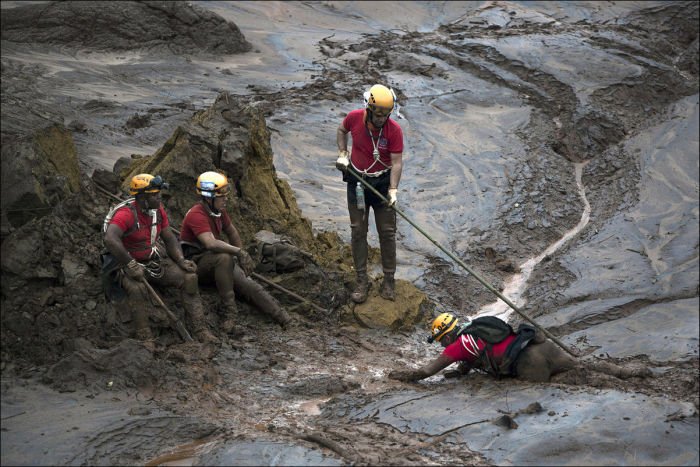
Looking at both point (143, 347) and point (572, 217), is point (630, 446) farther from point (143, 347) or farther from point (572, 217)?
point (572, 217)

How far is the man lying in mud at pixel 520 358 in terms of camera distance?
6301 millimetres

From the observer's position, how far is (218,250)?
7.37m

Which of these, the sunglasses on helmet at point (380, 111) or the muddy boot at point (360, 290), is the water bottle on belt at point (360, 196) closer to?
the sunglasses on helmet at point (380, 111)

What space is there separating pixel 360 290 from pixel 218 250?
1645 mm

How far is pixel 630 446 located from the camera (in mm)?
5105

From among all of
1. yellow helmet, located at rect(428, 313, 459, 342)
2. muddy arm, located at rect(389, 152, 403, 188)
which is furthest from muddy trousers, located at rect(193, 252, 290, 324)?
yellow helmet, located at rect(428, 313, 459, 342)

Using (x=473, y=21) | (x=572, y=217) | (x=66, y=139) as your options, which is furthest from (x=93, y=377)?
(x=473, y=21)

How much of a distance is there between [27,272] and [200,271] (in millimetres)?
1486

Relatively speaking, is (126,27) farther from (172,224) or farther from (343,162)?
(343,162)

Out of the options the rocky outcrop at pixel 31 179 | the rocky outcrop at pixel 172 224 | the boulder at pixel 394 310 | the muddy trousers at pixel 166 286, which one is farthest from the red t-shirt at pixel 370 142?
the rocky outcrop at pixel 31 179

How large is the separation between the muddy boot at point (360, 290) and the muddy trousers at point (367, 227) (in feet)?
0.13

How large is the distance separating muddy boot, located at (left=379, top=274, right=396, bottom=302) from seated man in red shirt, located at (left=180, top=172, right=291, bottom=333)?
1.22m

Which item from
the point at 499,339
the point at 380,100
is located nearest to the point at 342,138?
the point at 380,100

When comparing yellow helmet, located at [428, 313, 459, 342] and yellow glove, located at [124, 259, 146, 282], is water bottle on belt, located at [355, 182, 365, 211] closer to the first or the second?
yellow helmet, located at [428, 313, 459, 342]
